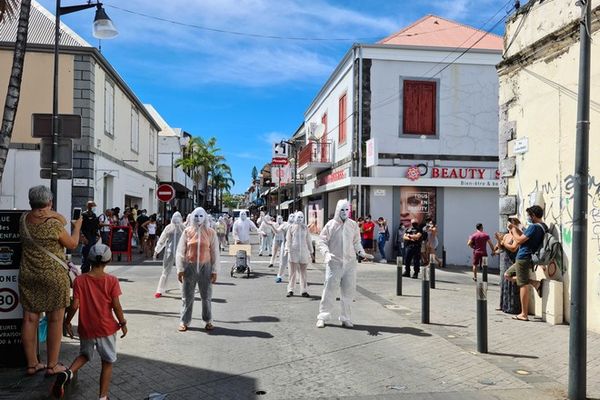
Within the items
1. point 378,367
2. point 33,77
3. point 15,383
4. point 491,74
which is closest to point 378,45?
point 491,74

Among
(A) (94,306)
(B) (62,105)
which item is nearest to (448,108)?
(B) (62,105)

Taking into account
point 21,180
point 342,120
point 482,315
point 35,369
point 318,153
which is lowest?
point 35,369

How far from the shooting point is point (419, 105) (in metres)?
21.8

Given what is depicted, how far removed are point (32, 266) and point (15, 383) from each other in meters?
1.09

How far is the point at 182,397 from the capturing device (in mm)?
5090

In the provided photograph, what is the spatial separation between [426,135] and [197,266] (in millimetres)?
15727

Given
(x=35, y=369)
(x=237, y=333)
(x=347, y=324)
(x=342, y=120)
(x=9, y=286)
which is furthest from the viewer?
(x=342, y=120)

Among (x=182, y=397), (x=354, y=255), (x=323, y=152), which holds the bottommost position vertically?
(x=182, y=397)

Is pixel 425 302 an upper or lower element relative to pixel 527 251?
lower

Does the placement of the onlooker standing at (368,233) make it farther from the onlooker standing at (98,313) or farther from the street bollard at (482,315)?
the onlooker standing at (98,313)

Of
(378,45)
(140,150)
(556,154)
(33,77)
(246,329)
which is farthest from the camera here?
(140,150)

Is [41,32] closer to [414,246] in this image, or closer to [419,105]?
[419,105]

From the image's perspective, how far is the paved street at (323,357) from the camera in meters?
5.31

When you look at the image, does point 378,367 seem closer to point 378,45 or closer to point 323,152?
point 378,45
